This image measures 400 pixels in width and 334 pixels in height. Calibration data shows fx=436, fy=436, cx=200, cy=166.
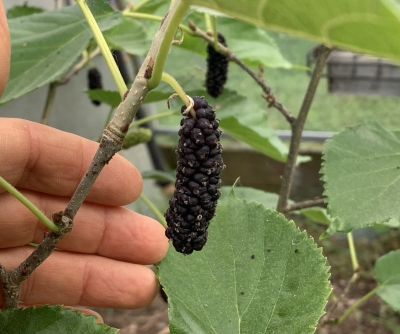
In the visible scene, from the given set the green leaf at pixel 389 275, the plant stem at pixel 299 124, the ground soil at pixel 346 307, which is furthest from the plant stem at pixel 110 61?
the ground soil at pixel 346 307

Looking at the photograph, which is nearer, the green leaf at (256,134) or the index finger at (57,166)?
the index finger at (57,166)

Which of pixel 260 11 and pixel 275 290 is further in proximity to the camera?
pixel 275 290

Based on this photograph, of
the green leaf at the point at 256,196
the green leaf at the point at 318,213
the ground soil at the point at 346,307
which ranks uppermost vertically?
the green leaf at the point at 318,213

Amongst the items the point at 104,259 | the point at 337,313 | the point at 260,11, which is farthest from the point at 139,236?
the point at 337,313

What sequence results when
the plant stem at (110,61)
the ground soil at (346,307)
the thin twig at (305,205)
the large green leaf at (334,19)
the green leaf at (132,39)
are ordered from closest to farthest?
the large green leaf at (334,19) → the plant stem at (110,61) → the thin twig at (305,205) → the green leaf at (132,39) → the ground soil at (346,307)

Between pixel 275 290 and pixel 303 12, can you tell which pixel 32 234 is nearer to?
pixel 275 290

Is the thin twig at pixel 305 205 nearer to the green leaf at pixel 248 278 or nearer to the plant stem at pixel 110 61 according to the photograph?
the green leaf at pixel 248 278
